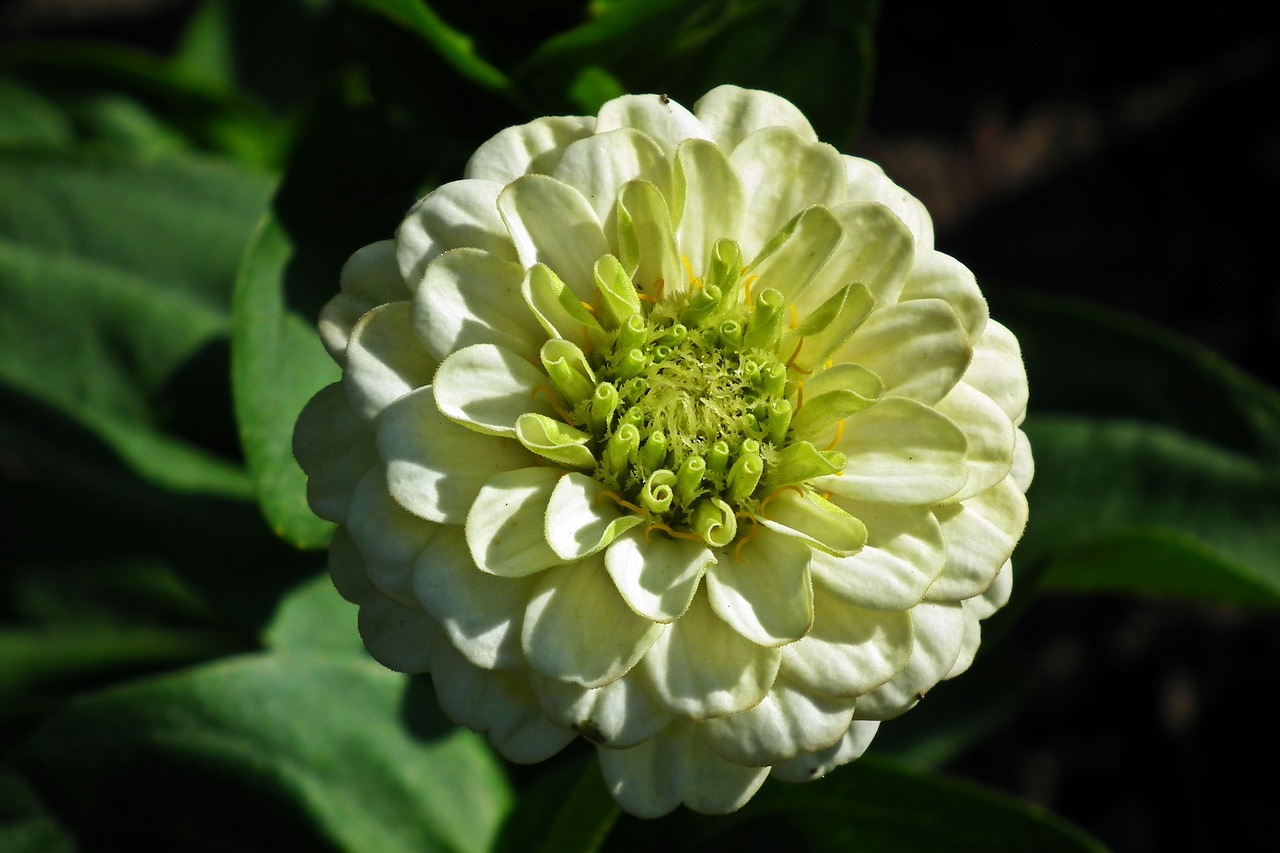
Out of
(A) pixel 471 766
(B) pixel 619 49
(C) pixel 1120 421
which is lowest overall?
(A) pixel 471 766

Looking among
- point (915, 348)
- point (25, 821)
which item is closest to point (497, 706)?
point (915, 348)

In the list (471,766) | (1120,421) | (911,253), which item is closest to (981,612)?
(911,253)

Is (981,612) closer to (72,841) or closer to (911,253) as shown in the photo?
(911,253)

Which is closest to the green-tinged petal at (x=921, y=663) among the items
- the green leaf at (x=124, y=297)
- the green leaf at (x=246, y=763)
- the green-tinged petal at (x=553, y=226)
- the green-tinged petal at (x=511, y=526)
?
the green-tinged petal at (x=511, y=526)

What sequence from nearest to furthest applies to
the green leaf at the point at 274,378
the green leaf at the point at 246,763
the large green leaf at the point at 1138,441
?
1. the green leaf at the point at 274,378
2. the green leaf at the point at 246,763
3. the large green leaf at the point at 1138,441

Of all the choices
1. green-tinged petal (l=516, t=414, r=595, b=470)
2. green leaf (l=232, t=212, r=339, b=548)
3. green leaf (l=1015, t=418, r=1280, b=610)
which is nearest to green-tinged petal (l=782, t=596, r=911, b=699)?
green-tinged petal (l=516, t=414, r=595, b=470)

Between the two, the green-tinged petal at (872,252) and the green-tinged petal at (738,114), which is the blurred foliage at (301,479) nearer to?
the green-tinged petal at (738,114)
